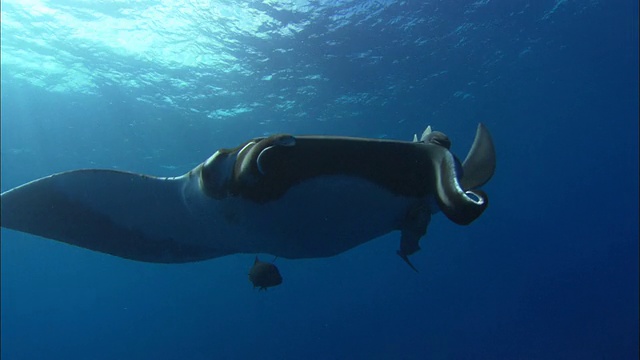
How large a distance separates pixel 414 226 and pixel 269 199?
49.4 inches

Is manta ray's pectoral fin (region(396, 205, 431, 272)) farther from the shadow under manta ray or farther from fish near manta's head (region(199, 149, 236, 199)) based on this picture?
fish near manta's head (region(199, 149, 236, 199))

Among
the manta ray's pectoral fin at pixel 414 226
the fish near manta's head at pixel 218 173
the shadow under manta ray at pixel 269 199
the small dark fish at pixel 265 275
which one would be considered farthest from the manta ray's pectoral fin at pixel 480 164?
the small dark fish at pixel 265 275

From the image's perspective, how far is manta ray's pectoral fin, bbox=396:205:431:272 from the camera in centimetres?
308

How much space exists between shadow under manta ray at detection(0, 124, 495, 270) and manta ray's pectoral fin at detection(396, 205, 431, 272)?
0.03 ft

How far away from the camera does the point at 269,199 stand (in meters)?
2.84

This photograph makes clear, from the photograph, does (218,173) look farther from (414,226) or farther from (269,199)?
(414,226)

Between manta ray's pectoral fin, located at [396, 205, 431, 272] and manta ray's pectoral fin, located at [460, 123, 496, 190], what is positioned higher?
manta ray's pectoral fin, located at [460, 123, 496, 190]

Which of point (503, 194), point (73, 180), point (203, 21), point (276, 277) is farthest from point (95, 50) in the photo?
point (503, 194)

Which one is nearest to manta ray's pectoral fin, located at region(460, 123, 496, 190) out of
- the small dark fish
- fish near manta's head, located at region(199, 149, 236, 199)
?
fish near manta's head, located at region(199, 149, 236, 199)

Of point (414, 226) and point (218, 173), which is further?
point (414, 226)

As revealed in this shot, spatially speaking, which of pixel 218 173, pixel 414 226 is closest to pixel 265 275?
pixel 414 226

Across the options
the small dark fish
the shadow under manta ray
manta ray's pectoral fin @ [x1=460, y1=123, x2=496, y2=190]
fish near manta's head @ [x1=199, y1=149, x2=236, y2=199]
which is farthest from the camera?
the small dark fish

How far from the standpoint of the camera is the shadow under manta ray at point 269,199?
2.50 meters

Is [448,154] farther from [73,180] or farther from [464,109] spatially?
[464,109]
